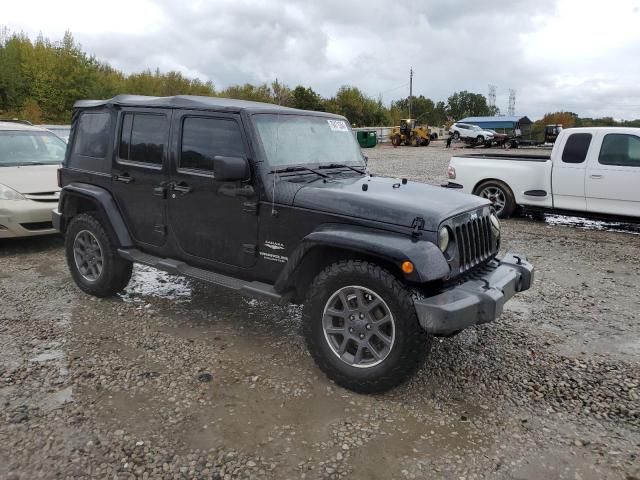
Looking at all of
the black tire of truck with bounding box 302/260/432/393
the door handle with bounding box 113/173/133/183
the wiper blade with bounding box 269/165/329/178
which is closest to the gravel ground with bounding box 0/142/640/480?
the black tire of truck with bounding box 302/260/432/393

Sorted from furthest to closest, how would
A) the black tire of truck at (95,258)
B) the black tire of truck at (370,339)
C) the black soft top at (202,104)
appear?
the black tire of truck at (95,258) < the black soft top at (202,104) < the black tire of truck at (370,339)

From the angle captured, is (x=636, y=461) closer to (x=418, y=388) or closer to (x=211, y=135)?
(x=418, y=388)

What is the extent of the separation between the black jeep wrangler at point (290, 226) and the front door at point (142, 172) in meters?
0.01

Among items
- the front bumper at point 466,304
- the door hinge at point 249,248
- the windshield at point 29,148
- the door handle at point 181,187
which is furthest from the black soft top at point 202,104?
the windshield at point 29,148

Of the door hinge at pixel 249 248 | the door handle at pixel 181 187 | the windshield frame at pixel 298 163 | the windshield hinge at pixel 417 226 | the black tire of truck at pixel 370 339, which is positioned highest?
the windshield frame at pixel 298 163

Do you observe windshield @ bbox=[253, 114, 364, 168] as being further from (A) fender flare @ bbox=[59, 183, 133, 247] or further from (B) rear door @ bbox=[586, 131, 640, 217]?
(B) rear door @ bbox=[586, 131, 640, 217]

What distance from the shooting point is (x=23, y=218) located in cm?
680

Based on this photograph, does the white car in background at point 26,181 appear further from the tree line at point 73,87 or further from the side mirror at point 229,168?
the tree line at point 73,87

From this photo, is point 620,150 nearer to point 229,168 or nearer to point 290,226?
point 290,226

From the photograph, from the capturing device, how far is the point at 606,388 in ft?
11.8

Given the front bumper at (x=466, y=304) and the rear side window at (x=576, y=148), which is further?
the rear side window at (x=576, y=148)

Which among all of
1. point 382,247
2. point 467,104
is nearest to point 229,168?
point 382,247

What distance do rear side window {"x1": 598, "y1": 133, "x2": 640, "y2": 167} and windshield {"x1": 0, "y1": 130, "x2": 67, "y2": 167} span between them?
8653mm

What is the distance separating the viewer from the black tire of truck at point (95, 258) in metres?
4.99
